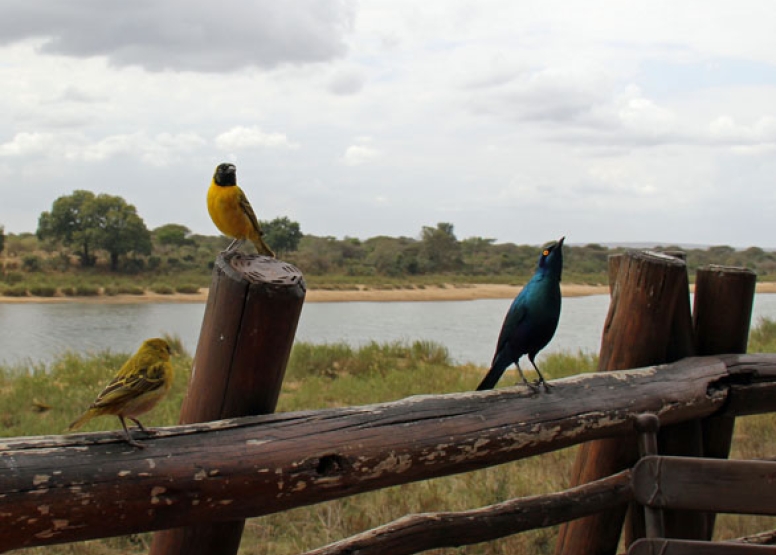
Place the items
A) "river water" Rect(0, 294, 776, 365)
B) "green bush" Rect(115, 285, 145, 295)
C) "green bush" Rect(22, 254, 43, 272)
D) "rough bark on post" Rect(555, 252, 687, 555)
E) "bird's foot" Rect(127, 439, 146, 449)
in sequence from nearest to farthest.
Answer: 1. "bird's foot" Rect(127, 439, 146, 449)
2. "rough bark on post" Rect(555, 252, 687, 555)
3. "river water" Rect(0, 294, 776, 365)
4. "green bush" Rect(115, 285, 145, 295)
5. "green bush" Rect(22, 254, 43, 272)

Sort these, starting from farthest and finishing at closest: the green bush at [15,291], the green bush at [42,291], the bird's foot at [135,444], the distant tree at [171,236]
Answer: the distant tree at [171,236]
the green bush at [42,291]
the green bush at [15,291]
the bird's foot at [135,444]

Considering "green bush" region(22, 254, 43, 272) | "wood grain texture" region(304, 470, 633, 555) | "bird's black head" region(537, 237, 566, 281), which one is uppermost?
"bird's black head" region(537, 237, 566, 281)

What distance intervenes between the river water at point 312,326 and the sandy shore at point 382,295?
1259 millimetres

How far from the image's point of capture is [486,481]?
4.78 metres

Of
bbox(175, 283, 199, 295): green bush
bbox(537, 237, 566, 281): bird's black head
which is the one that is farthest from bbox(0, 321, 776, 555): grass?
bbox(175, 283, 199, 295): green bush

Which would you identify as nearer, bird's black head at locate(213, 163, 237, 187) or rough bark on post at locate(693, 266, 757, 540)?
rough bark on post at locate(693, 266, 757, 540)

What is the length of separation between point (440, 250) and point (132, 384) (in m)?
37.3

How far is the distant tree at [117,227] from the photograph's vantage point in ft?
89.9

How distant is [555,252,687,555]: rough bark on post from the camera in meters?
3.29

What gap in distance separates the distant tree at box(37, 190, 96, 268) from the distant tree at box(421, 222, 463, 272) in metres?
15.5

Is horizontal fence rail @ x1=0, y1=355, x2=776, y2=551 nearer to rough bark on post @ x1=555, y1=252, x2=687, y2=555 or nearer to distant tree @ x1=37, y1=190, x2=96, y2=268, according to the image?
rough bark on post @ x1=555, y1=252, x2=687, y2=555

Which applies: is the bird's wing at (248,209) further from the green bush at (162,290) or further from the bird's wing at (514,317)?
the green bush at (162,290)

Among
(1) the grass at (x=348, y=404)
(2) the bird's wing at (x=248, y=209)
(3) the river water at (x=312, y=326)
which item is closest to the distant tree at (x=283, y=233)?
(3) the river water at (x=312, y=326)

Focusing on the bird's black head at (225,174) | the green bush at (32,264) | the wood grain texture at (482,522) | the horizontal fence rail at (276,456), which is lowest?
the green bush at (32,264)
